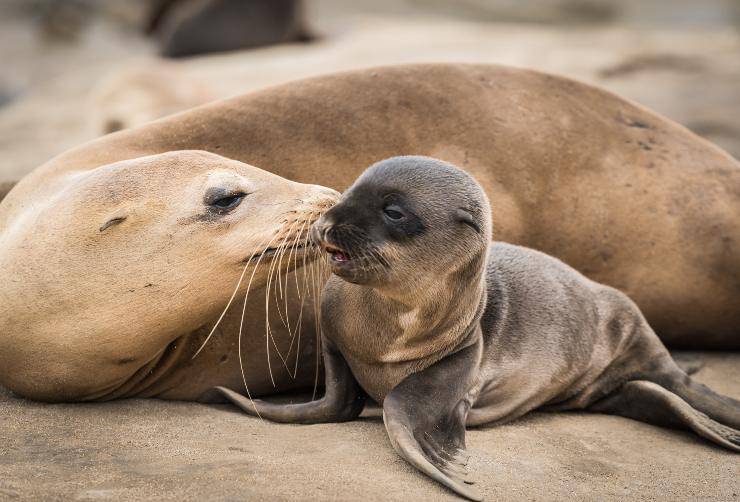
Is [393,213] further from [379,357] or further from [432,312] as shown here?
[379,357]

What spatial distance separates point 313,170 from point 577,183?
1.22 m

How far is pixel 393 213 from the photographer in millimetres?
3291

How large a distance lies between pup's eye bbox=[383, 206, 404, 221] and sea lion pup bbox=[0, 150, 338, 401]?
0.86ft

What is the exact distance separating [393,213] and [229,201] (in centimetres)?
57

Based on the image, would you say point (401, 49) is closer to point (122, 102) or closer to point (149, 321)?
point (122, 102)

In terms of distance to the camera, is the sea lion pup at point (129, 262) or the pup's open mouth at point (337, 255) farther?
the sea lion pup at point (129, 262)

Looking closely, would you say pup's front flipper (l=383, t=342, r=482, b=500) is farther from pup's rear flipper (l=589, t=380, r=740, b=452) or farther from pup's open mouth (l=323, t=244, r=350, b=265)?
pup's rear flipper (l=589, t=380, r=740, b=452)

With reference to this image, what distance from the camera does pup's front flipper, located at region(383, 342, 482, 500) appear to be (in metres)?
2.99

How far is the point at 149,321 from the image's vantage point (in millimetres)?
3354

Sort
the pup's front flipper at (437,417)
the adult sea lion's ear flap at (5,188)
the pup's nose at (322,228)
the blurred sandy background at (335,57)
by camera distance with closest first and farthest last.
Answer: the pup's front flipper at (437,417), the pup's nose at (322,228), the adult sea lion's ear flap at (5,188), the blurred sandy background at (335,57)

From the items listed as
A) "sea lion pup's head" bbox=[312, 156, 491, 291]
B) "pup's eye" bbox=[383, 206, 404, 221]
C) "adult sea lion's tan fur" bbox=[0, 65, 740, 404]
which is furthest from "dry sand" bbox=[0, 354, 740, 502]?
"adult sea lion's tan fur" bbox=[0, 65, 740, 404]

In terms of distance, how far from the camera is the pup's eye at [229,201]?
344cm

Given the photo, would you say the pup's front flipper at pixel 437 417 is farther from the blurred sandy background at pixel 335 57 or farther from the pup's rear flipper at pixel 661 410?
the blurred sandy background at pixel 335 57

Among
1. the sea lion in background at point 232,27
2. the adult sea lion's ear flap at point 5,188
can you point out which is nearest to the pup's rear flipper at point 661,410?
the adult sea lion's ear flap at point 5,188
